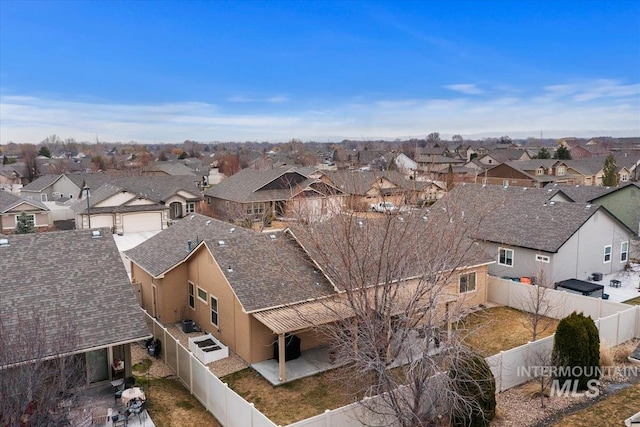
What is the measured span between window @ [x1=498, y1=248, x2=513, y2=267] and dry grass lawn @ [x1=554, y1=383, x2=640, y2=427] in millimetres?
12647

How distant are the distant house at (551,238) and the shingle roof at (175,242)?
43.5 ft

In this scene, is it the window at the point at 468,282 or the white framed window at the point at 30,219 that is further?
the white framed window at the point at 30,219

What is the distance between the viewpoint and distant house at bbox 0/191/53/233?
45.9m

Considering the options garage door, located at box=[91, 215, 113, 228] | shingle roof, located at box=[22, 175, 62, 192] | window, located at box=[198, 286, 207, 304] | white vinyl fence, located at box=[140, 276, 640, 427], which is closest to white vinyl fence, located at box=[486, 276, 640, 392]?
white vinyl fence, located at box=[140, 276, 640, 427]

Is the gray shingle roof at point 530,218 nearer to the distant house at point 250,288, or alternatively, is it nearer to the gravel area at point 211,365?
the distant house at point 250,288

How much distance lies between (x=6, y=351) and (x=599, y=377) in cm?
1738

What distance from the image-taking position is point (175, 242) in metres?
24.8

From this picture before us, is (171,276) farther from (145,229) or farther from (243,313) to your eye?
(145,229)

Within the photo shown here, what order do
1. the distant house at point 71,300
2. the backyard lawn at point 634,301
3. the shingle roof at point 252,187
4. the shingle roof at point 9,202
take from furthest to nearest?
1. the shingle roof at point 252,187
2. the shingle roof at point 9,202
3. the backyard lawn at point 634,301
4. the distant house at point 71,300

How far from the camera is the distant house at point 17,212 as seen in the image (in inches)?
1806

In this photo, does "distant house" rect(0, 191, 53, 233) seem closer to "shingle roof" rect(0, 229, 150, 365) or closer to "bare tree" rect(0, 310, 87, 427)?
"shingle roof" rect(0, 229, 150, 365)

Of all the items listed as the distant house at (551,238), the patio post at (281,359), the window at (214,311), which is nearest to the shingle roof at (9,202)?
the window at (214,311)

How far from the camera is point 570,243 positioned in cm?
2677

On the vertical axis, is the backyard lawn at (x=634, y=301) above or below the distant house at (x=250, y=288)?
below
